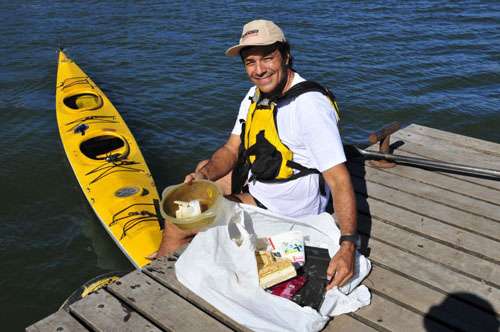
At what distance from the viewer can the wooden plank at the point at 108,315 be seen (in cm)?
291

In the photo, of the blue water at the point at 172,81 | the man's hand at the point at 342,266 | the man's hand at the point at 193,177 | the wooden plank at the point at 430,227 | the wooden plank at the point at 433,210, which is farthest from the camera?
the blue water at the point at 172,81

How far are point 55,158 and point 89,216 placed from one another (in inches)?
82.5

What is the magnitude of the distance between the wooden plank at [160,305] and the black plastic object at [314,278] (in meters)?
0.52

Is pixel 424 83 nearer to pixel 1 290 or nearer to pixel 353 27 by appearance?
pixel 353 27

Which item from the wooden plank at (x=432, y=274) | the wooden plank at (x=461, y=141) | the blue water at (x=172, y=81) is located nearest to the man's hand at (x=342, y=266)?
the wooden plank at (x=432, y=274)

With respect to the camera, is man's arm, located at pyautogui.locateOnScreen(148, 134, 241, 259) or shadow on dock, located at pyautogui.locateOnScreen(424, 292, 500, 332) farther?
man's arm, located at pyautogui.locateOnScreen(148, 134, 241, 259)

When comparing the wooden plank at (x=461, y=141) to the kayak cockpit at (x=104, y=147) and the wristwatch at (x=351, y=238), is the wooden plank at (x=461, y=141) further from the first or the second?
the kayak cockpit at (x=104, y=147)

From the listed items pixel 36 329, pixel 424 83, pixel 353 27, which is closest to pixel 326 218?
pixel 36 329

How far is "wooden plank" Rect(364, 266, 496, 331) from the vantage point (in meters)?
3.00

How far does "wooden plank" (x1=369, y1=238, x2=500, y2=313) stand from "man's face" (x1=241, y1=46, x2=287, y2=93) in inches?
61.8

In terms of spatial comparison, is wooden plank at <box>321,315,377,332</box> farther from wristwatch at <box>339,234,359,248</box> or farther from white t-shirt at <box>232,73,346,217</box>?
white t-shirt at <box>232,73,346,217</box>

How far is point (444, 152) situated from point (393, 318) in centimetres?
316

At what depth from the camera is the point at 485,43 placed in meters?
13.9

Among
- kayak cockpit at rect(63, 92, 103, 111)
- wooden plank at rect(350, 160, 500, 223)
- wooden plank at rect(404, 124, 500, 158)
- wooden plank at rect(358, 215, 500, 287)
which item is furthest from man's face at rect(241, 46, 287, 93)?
kayak cockpit at rect(63, 92, 103, 111)
